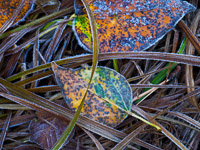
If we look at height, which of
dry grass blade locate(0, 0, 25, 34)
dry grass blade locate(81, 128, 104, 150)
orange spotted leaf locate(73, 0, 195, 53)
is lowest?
dry grass blade locate(81, 128, 104, 150)

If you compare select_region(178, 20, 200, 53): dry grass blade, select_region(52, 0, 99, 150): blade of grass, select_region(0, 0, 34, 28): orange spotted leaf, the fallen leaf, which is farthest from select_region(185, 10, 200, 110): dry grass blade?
select_region(0, 0, 34, 28): orange spotted leaf

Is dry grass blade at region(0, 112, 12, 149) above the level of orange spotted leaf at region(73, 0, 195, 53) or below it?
below

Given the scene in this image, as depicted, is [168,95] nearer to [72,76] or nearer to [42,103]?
[72,76]

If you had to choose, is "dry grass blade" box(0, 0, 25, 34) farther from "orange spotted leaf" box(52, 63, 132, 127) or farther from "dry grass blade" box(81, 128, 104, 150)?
"dry grass blade" box(81, 128, 104, 150)

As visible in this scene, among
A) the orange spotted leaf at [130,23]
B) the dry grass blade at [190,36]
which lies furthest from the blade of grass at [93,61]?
the dry grass blade at [190,36]

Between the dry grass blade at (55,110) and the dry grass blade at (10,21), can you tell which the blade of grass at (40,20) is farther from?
the dry grass blade at (55,110)

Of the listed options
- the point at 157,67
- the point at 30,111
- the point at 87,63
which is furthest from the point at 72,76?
the point at 157,67

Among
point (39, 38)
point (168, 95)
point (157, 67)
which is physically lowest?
point (168, 95)

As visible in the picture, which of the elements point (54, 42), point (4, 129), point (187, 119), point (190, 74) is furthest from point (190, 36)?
point (4, 129)
